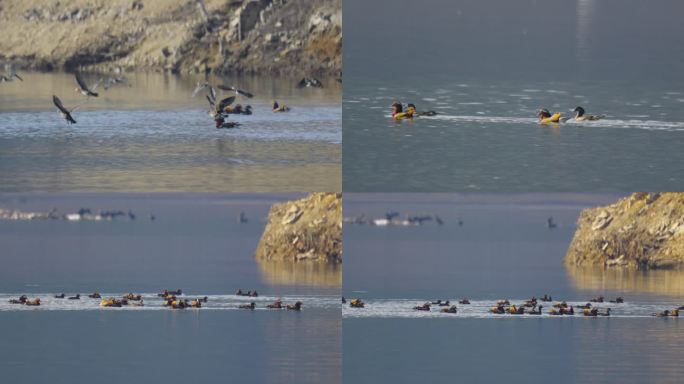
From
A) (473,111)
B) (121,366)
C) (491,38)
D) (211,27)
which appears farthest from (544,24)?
(121,366)

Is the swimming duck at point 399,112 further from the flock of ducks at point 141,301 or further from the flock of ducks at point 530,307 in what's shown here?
the flock of ducks at point 141,301

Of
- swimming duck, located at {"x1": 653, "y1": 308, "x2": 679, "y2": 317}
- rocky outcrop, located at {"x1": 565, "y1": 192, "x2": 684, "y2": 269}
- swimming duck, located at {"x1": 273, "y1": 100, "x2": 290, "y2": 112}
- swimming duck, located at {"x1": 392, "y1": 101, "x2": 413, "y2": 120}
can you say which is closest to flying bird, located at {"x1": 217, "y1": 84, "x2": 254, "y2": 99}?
swimming duck, located at {"x1": 273, "y1": 100, "x2": 290, "y2": 112}

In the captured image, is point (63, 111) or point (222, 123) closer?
point (222, 123)

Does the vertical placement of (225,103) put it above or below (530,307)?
above

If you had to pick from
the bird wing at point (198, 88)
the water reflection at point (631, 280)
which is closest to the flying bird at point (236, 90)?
the bird wing at point (198, 88)

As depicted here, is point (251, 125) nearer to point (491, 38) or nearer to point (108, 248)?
point (491, 38)

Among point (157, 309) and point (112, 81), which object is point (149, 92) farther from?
point (157, 309)

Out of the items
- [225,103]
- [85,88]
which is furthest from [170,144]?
[85,88]
